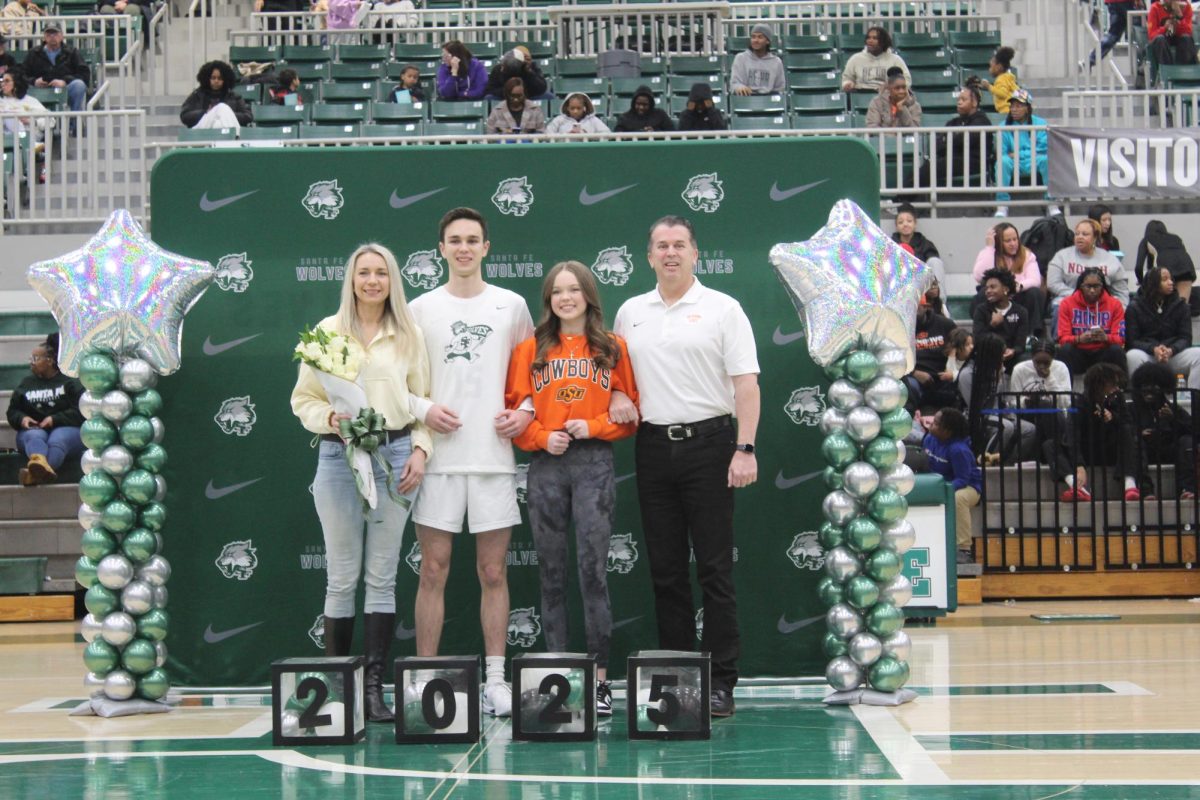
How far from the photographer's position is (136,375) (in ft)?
22.6

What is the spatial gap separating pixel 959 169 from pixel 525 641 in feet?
30.1

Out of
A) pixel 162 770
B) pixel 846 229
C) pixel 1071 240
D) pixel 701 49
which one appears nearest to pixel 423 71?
pixel 701 49

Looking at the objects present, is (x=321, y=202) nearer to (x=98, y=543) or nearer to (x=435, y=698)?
(x=98, y=543)

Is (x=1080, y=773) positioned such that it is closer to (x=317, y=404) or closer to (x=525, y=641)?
(x=525, y=641)

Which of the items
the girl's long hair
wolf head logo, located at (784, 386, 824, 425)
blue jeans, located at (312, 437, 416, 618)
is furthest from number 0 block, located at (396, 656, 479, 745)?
wolf head logo, located at (784, 386, 824, 425)

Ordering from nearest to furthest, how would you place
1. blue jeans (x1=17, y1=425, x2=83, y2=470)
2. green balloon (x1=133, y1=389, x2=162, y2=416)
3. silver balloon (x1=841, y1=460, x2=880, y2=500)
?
silver balloon (x1=841, y1=460, x2=880, y2=500), green balloon (x1=133, y1=389, x2=162, y2=416), blue jeans (x1=17, y1=425, x2=83, y2=470)

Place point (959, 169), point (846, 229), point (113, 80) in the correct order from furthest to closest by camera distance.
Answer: point (113, 80) → point (959, 169) → point (846, 229)

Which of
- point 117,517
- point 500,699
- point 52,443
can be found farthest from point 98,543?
point 52,443

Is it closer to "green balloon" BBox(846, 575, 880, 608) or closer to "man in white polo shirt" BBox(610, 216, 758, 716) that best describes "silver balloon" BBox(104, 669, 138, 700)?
"man in white polo shirt" BBox(610, 216, 758, 716)

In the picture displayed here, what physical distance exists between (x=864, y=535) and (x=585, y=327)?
1427 millimetres

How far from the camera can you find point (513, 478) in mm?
6562

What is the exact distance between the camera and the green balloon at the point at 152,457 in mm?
6898

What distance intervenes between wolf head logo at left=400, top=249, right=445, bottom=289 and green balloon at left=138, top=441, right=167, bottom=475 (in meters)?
1.29

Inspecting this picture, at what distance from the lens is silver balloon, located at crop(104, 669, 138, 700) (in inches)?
267
